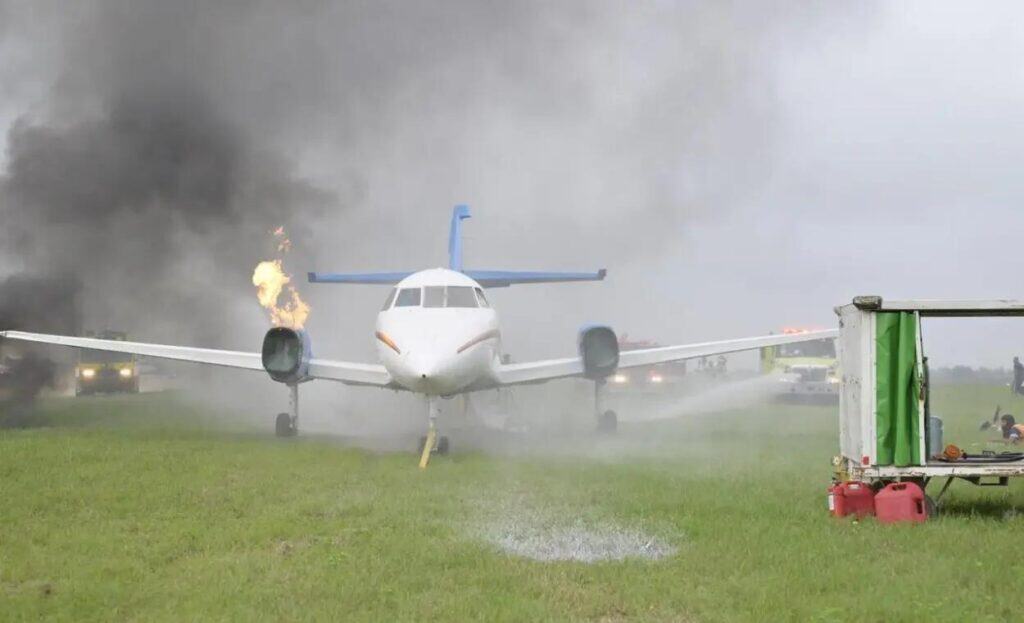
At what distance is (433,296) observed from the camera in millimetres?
18500

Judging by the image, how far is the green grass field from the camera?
6629mm

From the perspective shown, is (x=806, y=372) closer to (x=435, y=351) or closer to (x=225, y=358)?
(x=225, y=358)

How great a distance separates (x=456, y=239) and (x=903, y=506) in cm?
1860

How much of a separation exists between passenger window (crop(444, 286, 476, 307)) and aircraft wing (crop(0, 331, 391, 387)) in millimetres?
2365

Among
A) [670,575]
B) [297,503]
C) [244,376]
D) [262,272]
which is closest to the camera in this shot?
[670,575]

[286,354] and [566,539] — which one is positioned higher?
[286,354]

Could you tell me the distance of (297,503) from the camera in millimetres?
11289

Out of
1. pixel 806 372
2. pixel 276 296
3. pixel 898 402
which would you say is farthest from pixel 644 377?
pixel 898 402

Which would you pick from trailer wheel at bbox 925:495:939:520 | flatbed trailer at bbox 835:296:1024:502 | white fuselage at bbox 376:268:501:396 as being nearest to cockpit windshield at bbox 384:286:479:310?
white fuselage at bbox 376:268:501:396

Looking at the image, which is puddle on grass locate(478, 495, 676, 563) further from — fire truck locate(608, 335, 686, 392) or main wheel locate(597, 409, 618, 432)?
fire truck locate(608, 335, 686, 392)

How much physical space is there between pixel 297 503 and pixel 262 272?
23.4m

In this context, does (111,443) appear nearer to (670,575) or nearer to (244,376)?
(670,575)

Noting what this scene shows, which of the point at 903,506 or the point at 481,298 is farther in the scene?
the point at 481,298

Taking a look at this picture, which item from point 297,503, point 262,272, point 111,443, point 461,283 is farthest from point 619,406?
point 297,503
